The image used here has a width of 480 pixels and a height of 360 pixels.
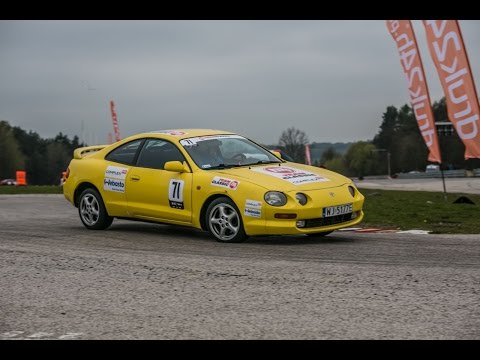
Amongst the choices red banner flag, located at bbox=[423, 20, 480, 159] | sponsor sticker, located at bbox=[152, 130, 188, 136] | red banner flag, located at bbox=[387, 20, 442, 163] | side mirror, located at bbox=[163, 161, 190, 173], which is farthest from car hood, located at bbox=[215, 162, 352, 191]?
red banner flag, located at bbox=[387, 20, 442, 163]

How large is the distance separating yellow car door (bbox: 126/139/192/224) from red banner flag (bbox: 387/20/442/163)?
11492mm

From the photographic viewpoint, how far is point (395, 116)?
597 ft

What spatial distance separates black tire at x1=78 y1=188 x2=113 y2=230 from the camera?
10.8 metres

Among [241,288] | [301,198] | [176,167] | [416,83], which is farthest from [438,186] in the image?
[241,288]

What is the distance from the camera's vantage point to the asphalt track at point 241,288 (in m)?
4.64

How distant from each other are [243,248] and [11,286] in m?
3.04

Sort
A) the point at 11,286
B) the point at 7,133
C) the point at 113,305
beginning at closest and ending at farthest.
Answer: the point at 113,305
the point at 11,286
the point at 7,133

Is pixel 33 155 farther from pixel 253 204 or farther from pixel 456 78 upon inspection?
pixel 253 204

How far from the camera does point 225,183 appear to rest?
926 cm

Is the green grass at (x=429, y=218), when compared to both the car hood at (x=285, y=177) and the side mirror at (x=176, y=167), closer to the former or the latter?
the car hood at (x=285, y=177)

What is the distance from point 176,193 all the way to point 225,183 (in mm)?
848

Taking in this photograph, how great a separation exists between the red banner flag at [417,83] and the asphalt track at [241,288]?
435 inches
